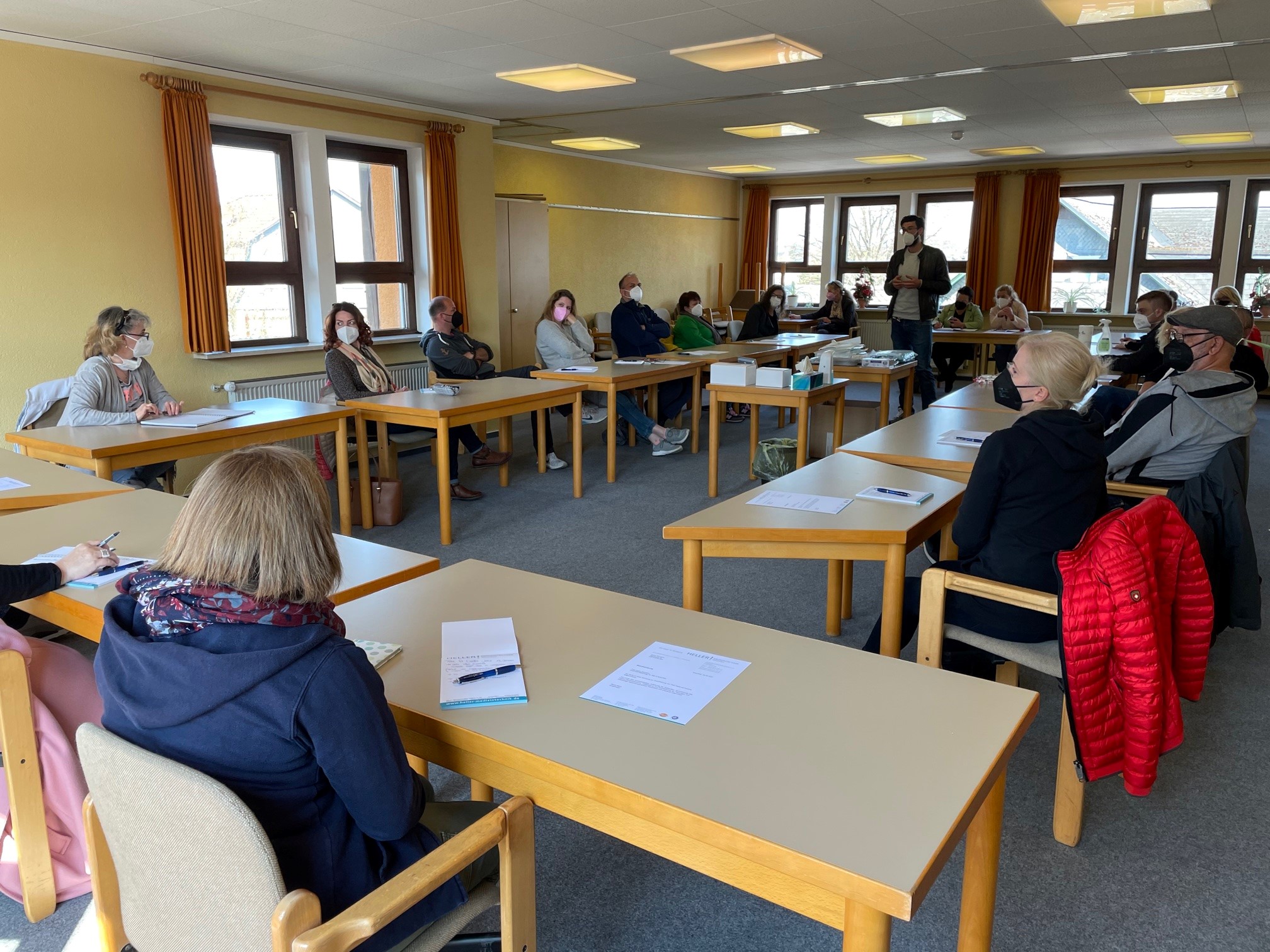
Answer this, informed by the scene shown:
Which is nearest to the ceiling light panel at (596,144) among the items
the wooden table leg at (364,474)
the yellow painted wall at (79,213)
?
the yellow painted wall at (79,213)

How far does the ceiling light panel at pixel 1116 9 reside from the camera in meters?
4.05

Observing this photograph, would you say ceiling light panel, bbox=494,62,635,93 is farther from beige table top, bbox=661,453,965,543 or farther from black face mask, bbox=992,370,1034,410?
black face mask, bbox=992,370,1034,410

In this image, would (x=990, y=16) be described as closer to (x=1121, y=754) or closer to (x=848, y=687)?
(x=1121, y=754)

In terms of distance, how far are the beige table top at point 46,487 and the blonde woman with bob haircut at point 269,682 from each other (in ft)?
6.13

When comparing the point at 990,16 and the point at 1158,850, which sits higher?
the point at 990,16

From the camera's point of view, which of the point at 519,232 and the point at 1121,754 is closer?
the point at 1121,754

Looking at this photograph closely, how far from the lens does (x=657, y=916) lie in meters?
1.93

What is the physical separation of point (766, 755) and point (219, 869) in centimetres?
70

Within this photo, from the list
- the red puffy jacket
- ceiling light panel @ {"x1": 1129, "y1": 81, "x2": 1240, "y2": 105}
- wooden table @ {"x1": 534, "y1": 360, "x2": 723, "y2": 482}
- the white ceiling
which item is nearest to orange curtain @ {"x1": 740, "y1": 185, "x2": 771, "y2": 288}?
the white ceiling

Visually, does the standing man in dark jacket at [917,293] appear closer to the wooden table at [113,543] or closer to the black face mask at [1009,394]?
the black face mask at [1009,394]

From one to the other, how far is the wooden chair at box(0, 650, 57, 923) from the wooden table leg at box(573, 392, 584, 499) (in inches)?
146

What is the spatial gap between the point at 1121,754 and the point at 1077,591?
1.25 feet

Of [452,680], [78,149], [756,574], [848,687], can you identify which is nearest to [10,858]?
[452,680]

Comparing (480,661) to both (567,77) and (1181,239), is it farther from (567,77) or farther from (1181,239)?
(1181,239)
